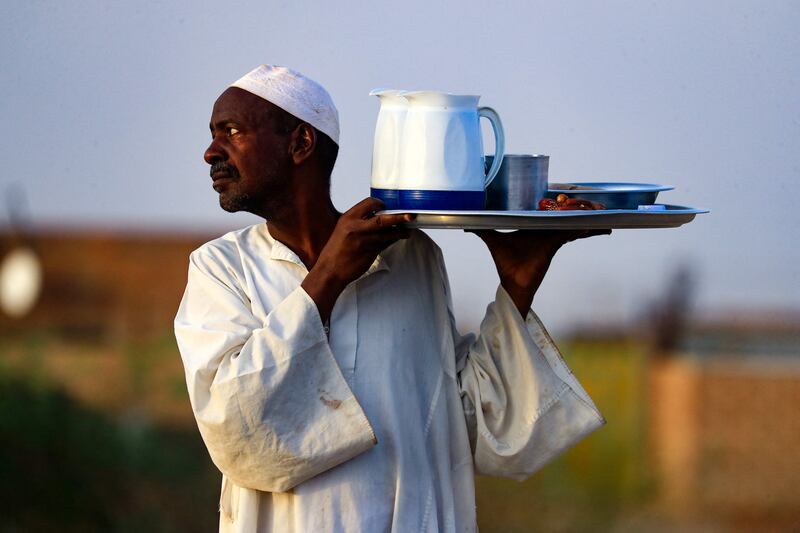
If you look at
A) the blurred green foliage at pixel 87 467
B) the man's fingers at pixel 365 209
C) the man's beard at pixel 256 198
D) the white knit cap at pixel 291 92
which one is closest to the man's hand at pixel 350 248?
the man's fingers at pixel 365 209

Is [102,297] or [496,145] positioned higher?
[496,145]

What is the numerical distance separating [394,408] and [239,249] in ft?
1.35

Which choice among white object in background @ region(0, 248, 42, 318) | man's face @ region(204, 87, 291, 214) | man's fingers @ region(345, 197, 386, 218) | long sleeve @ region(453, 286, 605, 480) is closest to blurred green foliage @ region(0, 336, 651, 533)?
white object in background @ region(0, 248, 42, 318)

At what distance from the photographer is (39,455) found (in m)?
4.77

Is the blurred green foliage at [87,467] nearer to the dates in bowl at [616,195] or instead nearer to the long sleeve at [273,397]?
the long sleeve at [273,397]

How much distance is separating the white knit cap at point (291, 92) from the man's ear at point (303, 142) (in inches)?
0.6

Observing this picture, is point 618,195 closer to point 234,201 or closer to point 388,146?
point 388,146

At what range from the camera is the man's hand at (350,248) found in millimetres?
2275

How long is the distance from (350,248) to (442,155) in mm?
221

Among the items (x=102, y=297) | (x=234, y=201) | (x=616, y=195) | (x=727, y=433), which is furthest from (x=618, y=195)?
(x=102, y=297)

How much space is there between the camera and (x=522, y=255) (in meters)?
2.50

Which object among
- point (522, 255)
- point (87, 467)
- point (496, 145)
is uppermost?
point (496, 145)

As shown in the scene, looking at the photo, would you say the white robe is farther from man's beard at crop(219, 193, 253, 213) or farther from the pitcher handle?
the pitcher handle

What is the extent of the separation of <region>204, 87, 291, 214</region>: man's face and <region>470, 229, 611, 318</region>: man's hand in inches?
14.8
